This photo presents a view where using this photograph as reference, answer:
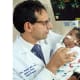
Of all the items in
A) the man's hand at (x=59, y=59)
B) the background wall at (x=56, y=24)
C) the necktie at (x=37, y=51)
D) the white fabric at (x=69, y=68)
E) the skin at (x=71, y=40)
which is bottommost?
the white fabric at (x=69, y=68)

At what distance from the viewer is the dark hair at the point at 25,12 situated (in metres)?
1.23

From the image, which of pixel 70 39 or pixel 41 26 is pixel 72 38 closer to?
pixel 70 39

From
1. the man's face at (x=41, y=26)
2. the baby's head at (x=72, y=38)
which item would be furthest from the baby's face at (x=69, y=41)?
the man's face at (x=41, y=26)

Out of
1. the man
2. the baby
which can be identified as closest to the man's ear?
the man

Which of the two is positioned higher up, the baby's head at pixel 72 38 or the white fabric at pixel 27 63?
the baby's head at pixel 72 38

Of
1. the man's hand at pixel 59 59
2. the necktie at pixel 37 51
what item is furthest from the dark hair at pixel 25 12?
the man's hand at pixel 59 59

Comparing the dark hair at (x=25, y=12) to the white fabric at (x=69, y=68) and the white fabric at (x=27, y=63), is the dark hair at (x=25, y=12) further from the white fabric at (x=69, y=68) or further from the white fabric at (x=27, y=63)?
the white fabric at (x=69, y=68)

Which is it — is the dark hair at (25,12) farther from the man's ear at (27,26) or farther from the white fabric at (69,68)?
the white fabric at (69,68)

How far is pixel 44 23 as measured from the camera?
1.23m

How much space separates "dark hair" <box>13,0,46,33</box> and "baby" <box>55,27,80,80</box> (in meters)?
0.21

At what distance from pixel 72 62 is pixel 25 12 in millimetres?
373

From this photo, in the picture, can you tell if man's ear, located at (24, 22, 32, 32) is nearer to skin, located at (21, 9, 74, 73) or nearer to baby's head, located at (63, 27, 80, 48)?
skin, located at (21, 9, 74, 73)
